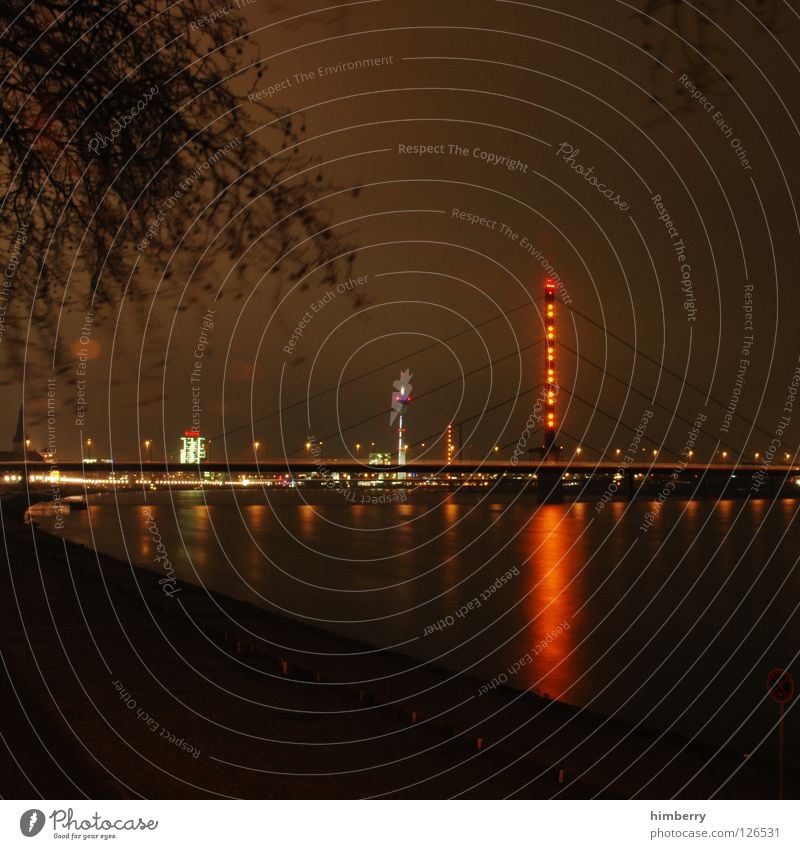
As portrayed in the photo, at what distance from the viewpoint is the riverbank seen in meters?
6.34

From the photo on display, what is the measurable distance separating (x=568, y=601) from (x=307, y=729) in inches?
570

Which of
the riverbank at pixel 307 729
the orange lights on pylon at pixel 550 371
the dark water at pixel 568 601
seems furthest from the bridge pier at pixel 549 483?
the riverbank at pixel 307 729

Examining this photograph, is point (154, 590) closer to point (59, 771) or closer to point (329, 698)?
point (329, 698)

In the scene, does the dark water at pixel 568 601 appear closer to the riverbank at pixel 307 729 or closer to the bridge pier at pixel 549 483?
the riverbank at pixel 307 729

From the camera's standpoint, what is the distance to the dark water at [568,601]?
11414mm

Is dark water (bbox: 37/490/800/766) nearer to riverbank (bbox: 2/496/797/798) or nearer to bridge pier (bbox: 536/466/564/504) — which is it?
riverbank (bbox: 2/496/797/798)

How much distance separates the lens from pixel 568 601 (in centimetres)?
2175

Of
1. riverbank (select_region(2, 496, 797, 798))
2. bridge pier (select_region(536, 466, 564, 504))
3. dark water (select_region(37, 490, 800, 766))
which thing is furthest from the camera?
bridge pier (select_region(536, 466, 564, 504))

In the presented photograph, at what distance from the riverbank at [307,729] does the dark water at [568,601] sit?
182cm

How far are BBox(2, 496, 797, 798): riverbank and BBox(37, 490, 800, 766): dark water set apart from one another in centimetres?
182

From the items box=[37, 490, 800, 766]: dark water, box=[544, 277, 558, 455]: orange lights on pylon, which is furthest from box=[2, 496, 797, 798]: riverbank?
box=[544, 277, 558, 455]: orange lights on pylon

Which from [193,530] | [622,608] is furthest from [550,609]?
[193,530]

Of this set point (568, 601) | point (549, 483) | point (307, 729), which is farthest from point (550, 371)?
point (307, 729)

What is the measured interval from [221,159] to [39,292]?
131 centimetres
